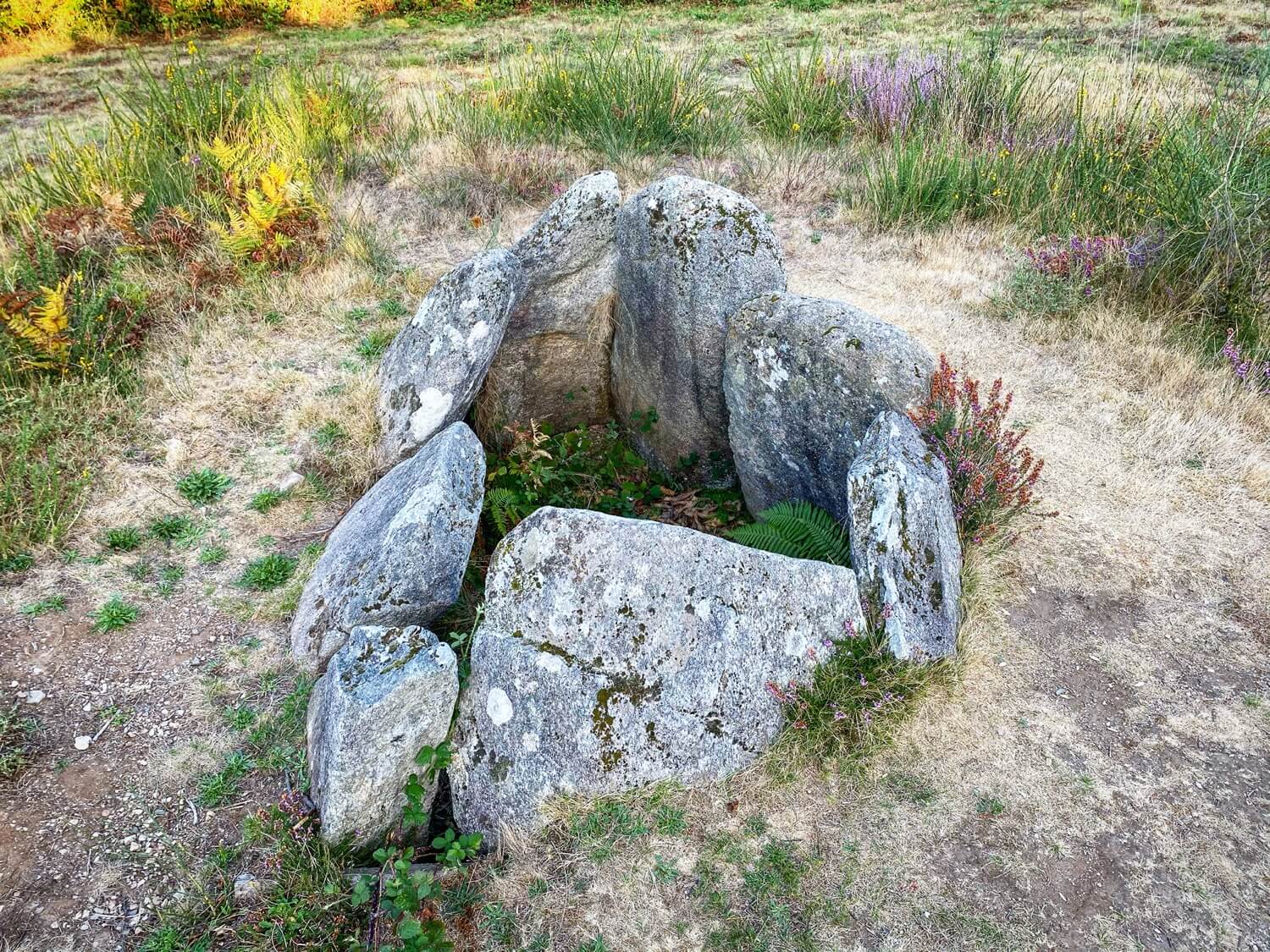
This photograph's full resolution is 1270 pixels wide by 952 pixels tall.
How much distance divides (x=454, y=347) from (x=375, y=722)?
2.18 meters

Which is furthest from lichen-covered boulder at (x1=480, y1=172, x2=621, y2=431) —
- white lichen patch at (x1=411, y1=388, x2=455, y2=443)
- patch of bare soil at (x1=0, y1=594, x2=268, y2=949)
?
patch of bare soil at (x1=0, y1=594, x2=268, y2=949)

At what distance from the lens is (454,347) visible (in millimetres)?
4438

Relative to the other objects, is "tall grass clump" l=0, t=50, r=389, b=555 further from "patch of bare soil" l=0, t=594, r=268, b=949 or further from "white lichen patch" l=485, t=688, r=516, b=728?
"white lichen patch" l=485, t=688, r=516, b=728

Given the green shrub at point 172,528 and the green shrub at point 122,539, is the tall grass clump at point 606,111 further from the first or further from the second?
the green shrub at point 122,539

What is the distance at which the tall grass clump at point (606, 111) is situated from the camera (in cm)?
885

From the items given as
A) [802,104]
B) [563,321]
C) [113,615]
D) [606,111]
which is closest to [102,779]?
[113,615]

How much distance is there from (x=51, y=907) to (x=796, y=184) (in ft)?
25.9

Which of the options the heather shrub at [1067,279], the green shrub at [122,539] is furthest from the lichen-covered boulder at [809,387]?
the green shrub at [122,539]

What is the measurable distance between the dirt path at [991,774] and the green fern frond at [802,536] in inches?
28.4

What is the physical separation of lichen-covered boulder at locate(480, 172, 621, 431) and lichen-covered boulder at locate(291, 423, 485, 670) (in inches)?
48.0

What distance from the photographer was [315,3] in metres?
17.9

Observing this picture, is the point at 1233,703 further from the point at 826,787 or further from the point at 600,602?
the point at 600,602

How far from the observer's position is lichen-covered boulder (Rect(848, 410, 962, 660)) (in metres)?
3.31

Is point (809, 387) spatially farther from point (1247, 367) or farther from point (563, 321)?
point (1247, 367)
